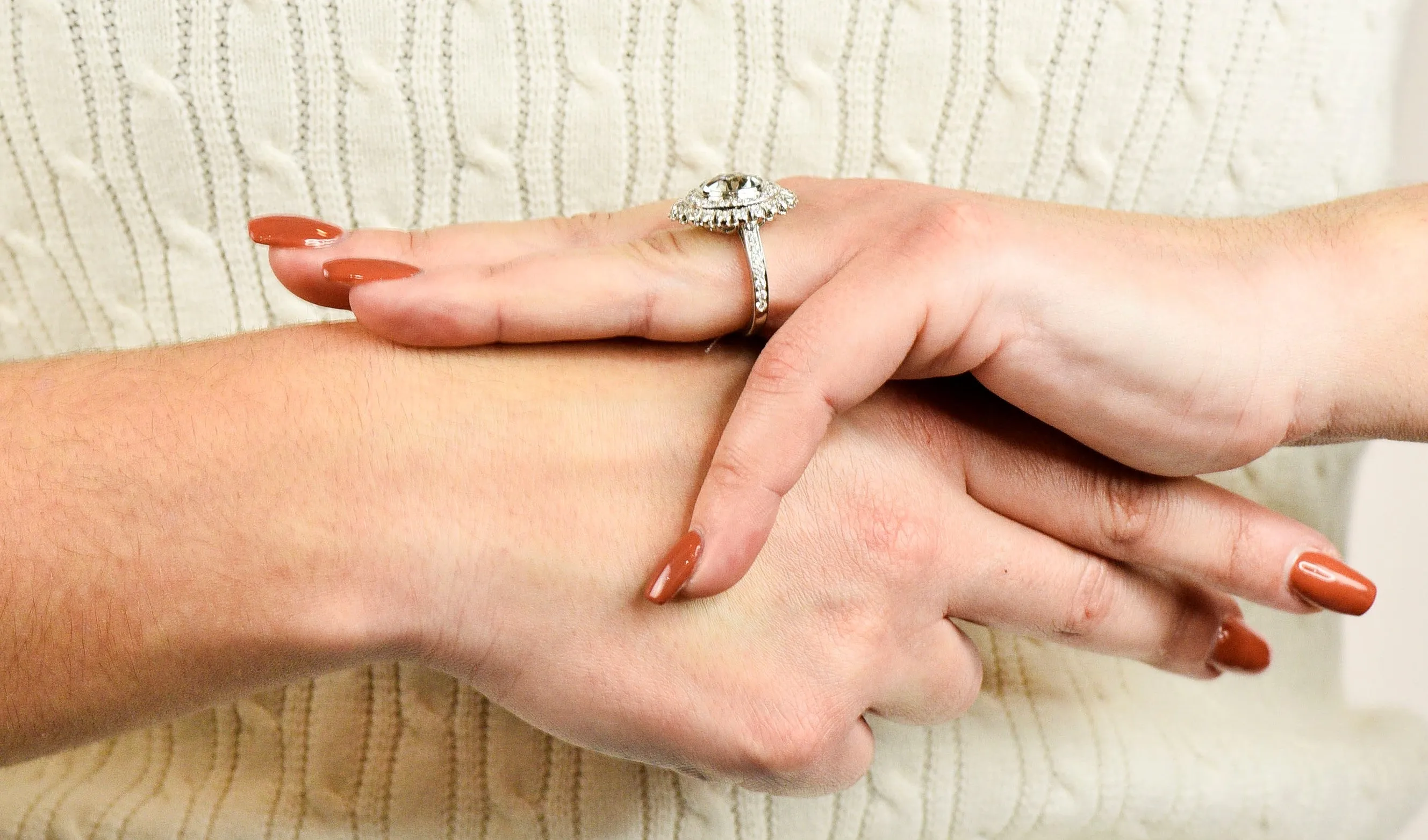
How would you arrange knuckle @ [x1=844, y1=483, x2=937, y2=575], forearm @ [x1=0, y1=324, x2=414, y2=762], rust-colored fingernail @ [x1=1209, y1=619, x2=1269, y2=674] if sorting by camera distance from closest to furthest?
forearm @ [x1=0, y1=324, x2=414, y2=762] < knuckle @ [x1=844, y1=483, x2=937, y2=575] < rust-colored fingernail @ [x1=1209, y1=619, x2=1269, y2=674]

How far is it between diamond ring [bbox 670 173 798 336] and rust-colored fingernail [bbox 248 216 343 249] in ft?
0.83

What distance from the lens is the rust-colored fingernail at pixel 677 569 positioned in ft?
2.02

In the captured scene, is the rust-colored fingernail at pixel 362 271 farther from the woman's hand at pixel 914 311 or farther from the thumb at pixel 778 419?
the thumb at pixel 778 419

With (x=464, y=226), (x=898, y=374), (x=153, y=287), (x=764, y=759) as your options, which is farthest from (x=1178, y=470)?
(x=153, y=287)

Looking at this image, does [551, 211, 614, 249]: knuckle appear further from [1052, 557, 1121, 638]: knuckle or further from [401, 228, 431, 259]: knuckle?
[1052, 557, 1121, 638]: knuckle

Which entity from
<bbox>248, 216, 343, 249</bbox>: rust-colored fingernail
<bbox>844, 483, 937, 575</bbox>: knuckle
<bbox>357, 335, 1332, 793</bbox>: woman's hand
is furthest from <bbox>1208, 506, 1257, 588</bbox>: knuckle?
<bbox>248, 216, 343, 249</bbox>: rust-colored fingernail

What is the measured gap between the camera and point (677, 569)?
620 millimetres

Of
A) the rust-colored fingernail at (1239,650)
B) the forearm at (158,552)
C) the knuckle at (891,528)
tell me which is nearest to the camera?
the forearm at (158,552)

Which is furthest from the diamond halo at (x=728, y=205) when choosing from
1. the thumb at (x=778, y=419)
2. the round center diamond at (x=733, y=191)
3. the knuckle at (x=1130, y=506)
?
the knuckle at (x=1130, y=506)

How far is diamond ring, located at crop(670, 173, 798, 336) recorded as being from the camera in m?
0.69

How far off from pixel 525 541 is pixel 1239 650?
617 mm

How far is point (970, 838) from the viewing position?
999mm

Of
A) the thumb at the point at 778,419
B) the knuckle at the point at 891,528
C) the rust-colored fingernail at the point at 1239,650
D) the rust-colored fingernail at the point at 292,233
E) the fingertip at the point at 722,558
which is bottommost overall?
the rust-colored fingernail at the point at 1239,650

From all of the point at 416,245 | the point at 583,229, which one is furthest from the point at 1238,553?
the point at 416,245
